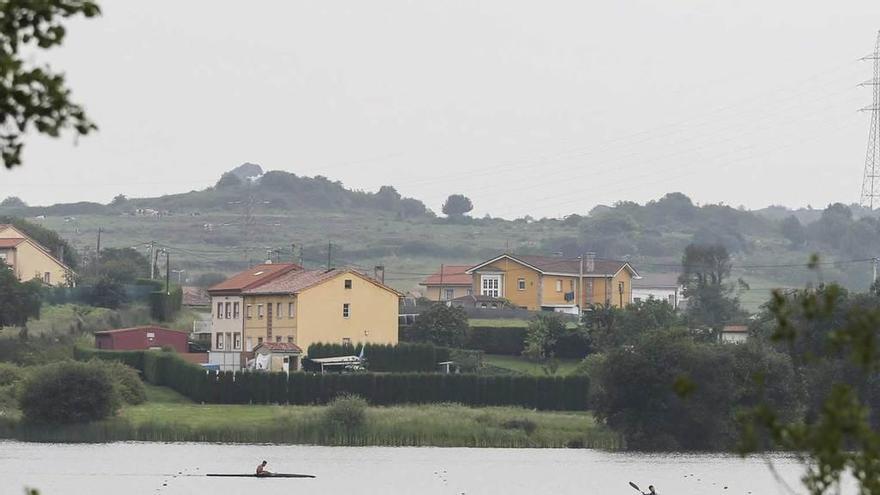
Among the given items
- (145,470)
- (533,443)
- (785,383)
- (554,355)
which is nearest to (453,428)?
(533,443)

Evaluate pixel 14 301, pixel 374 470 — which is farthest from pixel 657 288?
pixel 374 470

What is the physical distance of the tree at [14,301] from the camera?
97.9 metres

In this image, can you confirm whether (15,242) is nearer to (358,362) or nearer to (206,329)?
(206,329)

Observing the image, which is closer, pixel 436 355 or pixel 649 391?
pixel 649 391

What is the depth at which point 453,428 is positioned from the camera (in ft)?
261

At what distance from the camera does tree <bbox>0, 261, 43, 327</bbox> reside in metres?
97.9

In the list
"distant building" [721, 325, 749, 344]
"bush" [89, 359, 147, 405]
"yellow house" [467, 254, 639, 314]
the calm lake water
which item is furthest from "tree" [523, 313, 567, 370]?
"yellow house" [467, 254, 639, 314]

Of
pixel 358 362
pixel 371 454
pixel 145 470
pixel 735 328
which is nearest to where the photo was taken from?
pixel 145 470

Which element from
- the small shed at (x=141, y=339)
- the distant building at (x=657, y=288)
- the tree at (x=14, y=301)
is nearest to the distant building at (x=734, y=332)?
the small shed at (x=141, y=339)

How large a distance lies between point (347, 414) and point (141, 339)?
25226 mm

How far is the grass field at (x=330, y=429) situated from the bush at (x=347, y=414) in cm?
19

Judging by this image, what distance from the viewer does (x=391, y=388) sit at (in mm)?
88188

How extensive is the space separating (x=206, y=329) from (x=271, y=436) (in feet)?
117

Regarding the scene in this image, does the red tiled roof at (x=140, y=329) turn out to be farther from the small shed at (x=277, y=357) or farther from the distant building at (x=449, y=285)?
the distant building at (x=449, y=285)
